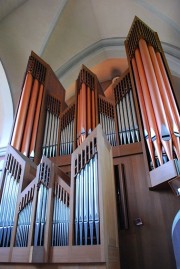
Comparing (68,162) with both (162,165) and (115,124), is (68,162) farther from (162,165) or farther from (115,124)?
(162,165)

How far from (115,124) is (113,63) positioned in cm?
453

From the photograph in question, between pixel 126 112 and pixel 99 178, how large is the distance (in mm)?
2602

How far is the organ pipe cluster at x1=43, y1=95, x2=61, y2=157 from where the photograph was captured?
558cm

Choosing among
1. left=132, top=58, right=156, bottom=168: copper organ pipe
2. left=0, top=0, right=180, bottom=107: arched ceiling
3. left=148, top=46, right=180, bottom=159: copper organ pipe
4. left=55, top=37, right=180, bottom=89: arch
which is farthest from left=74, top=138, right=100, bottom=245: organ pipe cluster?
left=55, top=37, right=180, bottom=89: arch

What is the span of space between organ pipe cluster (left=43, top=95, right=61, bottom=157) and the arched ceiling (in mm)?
2011

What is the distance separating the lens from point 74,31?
8531 mm

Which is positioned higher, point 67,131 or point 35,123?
point 35,123

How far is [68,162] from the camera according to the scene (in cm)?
512

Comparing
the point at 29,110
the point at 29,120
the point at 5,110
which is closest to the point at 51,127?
the point at 29,120

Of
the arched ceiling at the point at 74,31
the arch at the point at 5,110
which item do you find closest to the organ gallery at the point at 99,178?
the arched ceiling at the point at 74,31

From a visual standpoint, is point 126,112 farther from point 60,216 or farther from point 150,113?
point 60,216

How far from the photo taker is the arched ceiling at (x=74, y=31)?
7.46 meters

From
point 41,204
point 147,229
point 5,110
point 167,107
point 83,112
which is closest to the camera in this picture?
point 41,204

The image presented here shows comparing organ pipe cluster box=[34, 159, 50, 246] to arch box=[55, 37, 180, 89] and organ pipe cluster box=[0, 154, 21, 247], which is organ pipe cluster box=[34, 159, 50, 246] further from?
arch box=[55, 37, 180, 89]
